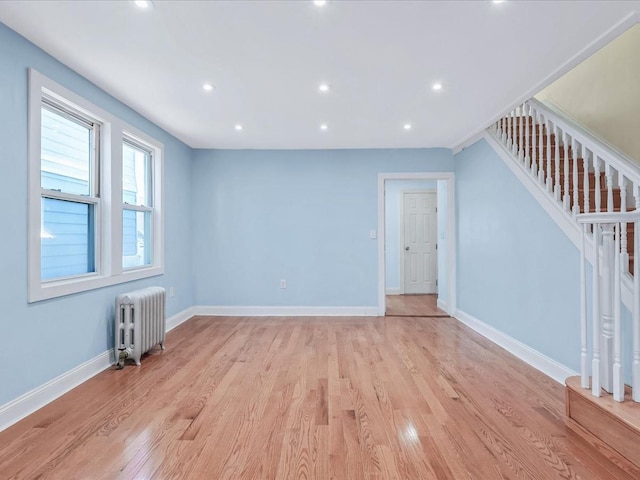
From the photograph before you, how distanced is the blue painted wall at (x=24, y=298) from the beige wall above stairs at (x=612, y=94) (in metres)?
4.84

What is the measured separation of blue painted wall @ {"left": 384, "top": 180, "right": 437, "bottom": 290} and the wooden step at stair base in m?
4.68

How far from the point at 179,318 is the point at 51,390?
80.4 inches

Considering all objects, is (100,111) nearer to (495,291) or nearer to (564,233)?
(564,233)

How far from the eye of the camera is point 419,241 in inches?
262

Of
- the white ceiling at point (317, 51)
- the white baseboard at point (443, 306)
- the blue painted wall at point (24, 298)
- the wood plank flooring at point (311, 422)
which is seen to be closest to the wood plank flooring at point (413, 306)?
the white baseboard at point (443, 306)

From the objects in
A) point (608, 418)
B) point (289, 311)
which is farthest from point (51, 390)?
point (608, 418)

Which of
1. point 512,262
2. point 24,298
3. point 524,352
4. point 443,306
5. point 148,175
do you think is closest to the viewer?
point 24,298

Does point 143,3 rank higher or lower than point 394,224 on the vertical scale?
higher

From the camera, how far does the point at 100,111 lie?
9.21 feet

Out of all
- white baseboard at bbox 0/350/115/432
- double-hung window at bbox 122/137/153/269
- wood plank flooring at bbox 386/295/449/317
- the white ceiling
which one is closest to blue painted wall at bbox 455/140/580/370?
wood plank flooring at bbox 386/295/449/317

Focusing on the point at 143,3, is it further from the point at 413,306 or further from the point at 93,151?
the point at 413,306

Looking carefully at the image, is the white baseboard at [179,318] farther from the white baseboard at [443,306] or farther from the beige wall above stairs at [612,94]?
the beige wall above stairs at [612,94]

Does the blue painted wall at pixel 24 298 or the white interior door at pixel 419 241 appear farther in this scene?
the white interior door at pixel 419 241

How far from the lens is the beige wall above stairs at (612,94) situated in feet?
10.3
